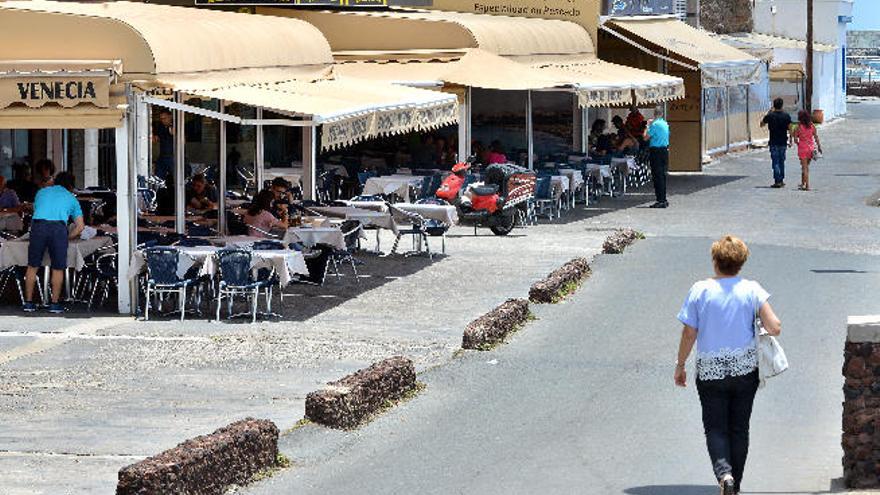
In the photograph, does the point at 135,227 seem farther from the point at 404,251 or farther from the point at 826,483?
the point at 826,483

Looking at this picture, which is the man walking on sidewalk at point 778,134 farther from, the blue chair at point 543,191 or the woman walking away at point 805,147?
the blue chair at point 543,191

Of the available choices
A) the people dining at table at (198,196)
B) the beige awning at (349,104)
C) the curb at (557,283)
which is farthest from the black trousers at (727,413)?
the people dining at table at (198,196)

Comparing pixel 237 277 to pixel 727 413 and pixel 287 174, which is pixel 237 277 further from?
pixel 287 174

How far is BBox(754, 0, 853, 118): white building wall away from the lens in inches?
2859

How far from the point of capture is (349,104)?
2372cm

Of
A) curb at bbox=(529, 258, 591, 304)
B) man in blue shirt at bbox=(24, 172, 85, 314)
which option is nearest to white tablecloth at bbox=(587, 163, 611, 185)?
curb at bbox=(529, 258, 591, 304)

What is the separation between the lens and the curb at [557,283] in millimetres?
20938

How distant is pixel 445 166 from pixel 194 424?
2057 centimetres

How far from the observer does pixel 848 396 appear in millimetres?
11484

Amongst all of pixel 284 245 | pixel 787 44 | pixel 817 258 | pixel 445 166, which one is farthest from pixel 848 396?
pixel 787 44

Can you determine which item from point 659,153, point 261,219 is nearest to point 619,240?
point 261,219

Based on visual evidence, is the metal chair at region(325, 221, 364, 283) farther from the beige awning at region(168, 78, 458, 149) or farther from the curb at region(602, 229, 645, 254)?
the curb at region(602, 229, 645, 254)

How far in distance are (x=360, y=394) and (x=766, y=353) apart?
157 inches

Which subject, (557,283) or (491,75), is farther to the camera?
(491,75)
